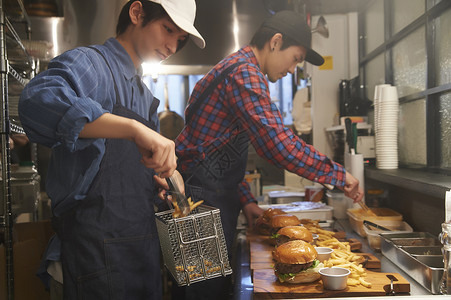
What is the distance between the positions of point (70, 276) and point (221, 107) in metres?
0.89

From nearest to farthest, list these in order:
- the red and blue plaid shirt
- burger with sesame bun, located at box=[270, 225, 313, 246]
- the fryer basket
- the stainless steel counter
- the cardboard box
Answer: the fryer basket, the stainless steel counter, burger with sesame bun, located at box=[270, 225, 313, 246], the red and blue plaid shirt, the cardboard box

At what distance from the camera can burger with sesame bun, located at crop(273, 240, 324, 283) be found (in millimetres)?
1124

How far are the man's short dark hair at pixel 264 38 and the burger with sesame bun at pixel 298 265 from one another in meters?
1.01

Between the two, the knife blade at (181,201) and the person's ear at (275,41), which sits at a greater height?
the person's ear at (275,41)

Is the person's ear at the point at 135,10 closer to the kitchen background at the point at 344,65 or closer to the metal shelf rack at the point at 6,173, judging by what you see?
the kitchen background at the point at 344,65

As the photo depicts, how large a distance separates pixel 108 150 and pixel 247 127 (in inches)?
25.5

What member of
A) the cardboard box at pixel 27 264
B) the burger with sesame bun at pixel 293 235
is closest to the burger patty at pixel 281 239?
the burger with sesame bun at pixel 293 235

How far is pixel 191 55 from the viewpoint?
6.58ft

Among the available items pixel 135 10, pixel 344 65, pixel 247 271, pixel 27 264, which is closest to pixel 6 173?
pixel 27 264

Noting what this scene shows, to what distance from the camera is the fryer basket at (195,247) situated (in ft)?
3.41

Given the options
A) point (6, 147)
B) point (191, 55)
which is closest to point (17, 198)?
A: point (6, 147)

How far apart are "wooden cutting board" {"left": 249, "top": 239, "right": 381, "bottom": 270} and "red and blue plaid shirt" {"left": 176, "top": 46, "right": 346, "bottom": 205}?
0.34 m

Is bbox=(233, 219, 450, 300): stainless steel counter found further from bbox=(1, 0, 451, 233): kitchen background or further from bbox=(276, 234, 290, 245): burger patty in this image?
bbox=(1, 0, 451, 233): kitchen background

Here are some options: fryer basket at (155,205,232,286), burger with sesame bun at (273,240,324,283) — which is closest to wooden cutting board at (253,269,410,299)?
burger with sesame bun at (273,240,324,283)
